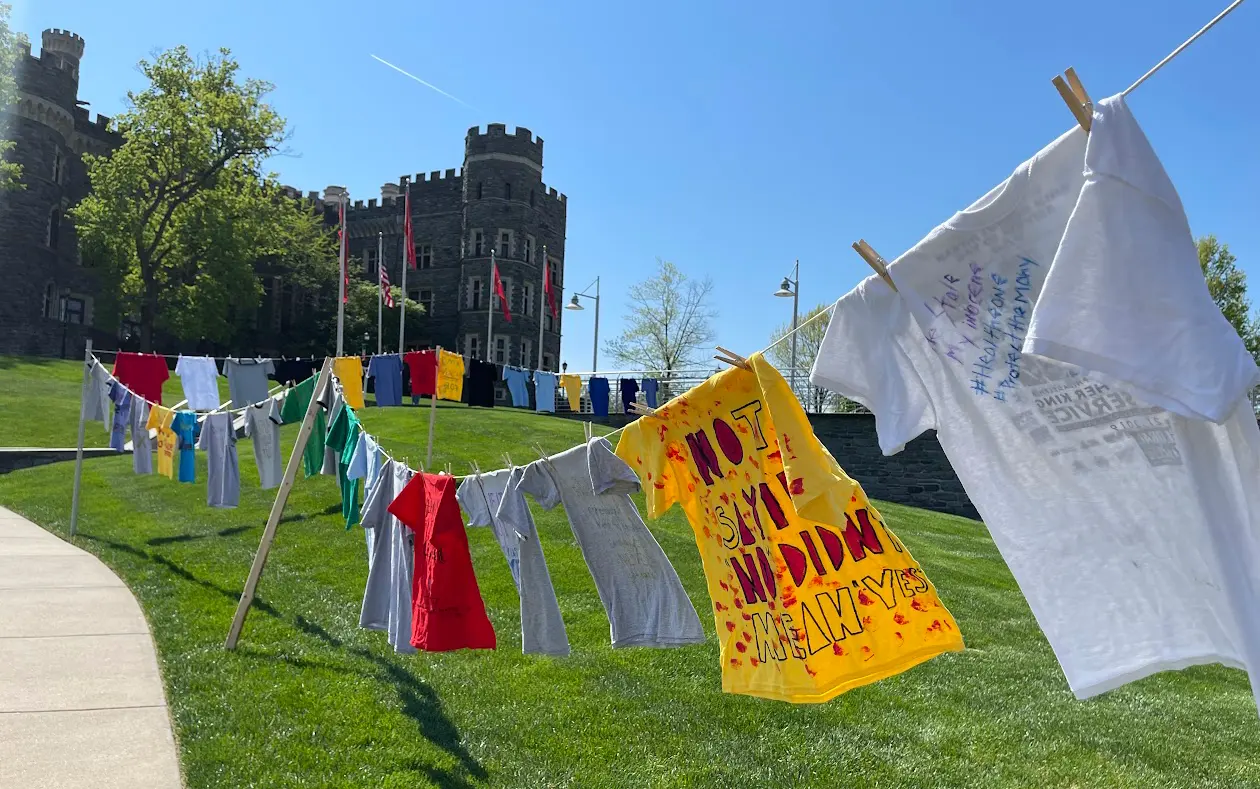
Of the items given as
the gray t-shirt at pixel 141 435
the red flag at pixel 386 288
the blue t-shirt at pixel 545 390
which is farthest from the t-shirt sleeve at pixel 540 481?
the red flag at pixel 386 288

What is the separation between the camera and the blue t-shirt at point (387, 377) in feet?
44.7

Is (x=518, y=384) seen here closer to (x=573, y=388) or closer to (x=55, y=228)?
(x=573, y=388)

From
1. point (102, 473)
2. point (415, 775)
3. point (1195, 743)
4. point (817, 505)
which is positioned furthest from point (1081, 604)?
point (102, 473)

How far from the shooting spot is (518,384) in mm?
17891

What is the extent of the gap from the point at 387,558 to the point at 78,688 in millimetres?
2490

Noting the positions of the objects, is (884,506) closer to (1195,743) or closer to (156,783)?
(1195,743)

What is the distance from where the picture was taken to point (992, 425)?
119 inches

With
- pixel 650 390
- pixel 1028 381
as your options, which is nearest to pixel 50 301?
pixel 650 390

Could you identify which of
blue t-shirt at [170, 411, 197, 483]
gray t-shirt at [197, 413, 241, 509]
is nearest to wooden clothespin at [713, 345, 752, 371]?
gray t-shirt at [197, 413, 241, 509]

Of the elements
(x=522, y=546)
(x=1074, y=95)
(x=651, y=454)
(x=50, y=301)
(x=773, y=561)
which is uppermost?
(x=50, y=301)

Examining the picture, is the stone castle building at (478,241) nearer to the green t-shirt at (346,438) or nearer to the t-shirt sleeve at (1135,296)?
the green t-shirt at (346,438)

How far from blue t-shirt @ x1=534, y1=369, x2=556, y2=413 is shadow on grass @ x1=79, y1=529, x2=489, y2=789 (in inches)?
367

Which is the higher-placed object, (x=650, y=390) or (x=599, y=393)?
(x=650, y=390)

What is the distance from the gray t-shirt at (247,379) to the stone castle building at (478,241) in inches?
1242
